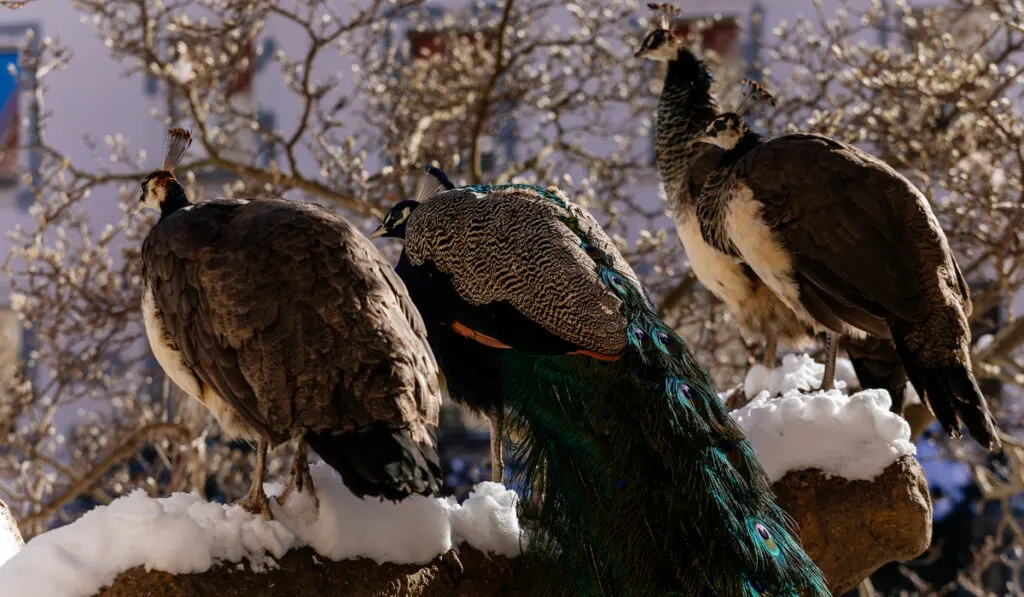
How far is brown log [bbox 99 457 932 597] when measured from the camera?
3066 mm

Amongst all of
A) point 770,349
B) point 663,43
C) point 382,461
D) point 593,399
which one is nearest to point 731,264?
point 770,349

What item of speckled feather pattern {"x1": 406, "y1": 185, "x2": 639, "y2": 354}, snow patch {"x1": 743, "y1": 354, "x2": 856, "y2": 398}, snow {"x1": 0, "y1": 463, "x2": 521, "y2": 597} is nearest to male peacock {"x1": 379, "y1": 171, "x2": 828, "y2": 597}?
speckled feather pattern {"x1": 406, "y1": 185, "x2": 639, "y2": 354}

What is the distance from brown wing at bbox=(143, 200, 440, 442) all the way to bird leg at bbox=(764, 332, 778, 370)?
2058 mm

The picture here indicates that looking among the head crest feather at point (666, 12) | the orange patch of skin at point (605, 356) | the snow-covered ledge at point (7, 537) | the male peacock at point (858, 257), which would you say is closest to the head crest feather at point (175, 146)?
the snow-covered ledge at point (7, 537)

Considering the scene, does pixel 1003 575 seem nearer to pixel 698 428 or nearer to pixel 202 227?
pixel 698 428

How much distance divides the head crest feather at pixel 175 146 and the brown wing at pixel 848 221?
208cm

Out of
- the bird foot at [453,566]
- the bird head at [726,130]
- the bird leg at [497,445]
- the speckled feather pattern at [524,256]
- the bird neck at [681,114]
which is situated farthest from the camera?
the bird neck at [681,114]

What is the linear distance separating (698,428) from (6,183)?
12950 mm

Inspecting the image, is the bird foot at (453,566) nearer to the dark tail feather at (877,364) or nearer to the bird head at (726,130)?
the dark tail feather at (877,364)

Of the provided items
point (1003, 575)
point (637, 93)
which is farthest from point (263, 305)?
point (1003, 575)

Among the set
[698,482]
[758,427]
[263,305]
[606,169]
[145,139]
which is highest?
[263,305]

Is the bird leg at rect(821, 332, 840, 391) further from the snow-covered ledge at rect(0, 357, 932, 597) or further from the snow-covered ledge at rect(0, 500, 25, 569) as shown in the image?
the snow-covered ledge at rect(0, 500, 25, 569)

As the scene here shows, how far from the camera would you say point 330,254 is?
335 cm

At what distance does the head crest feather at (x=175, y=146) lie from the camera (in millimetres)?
4145
